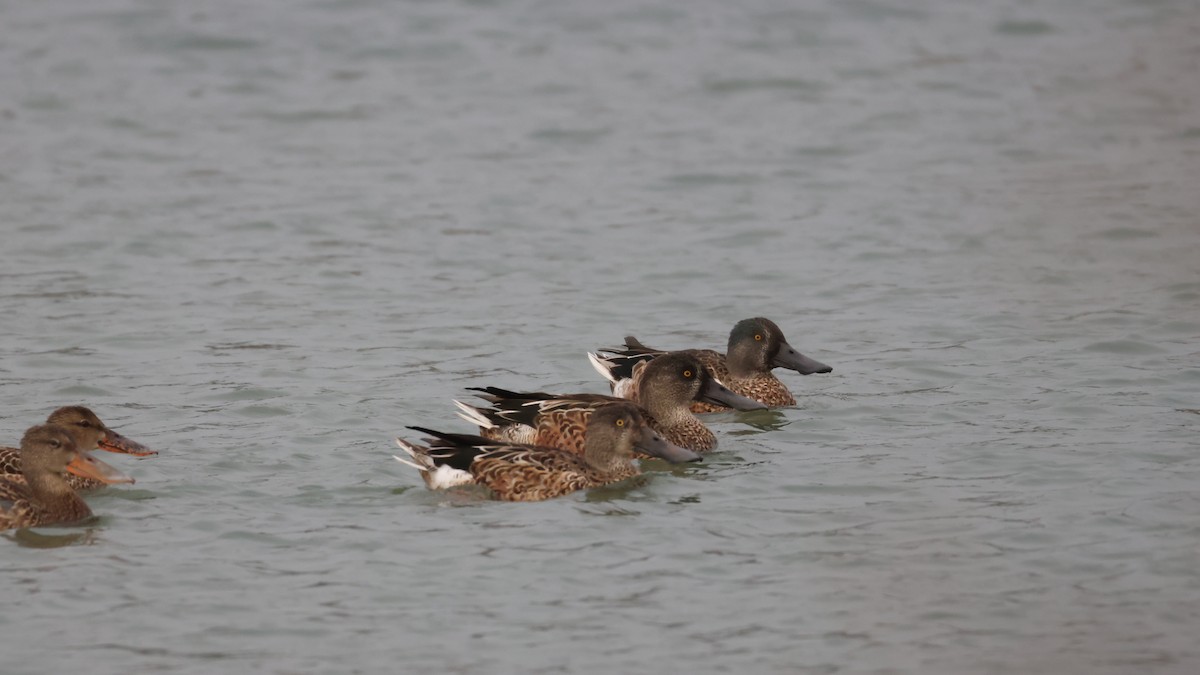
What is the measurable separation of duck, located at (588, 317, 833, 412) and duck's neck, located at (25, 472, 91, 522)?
4060 millimetres

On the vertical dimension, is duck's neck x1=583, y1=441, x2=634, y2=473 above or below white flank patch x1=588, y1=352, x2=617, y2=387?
below

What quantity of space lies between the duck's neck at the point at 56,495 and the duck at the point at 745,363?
4060 millimetres

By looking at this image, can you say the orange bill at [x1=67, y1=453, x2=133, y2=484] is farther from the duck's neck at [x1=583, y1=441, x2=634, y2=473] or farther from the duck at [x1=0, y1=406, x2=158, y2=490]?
the duck's neck at [x1=583, y1=441, x2=634, y2=473]

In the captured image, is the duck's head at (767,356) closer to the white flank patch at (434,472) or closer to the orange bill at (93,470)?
the white flank patch at (434,472)

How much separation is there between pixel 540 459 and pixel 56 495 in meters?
2.71

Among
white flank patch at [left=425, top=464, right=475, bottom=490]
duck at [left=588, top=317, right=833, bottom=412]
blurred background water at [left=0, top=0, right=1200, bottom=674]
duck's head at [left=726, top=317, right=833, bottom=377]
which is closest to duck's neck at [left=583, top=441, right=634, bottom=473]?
blurred background water at [left=0, top=0, right=1200, bottom=674]

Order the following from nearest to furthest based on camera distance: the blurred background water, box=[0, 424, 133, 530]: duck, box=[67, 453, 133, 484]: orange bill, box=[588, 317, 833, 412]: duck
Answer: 1. the blurred background water
2. box=[0, 424, 133, 530]: duck
3. box=[67, 453, 133, 484]: orange bill
4. box=[588, 317, 833, 412]: duck

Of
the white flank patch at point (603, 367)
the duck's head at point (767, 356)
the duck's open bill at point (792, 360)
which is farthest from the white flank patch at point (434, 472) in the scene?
the duck's open bill at point (792, 360)

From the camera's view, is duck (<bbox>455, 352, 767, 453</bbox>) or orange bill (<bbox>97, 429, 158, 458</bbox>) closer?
orange bill (<bbox>97, 429, 158, 458</bbox>)

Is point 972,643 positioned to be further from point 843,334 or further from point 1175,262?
point 1175,262

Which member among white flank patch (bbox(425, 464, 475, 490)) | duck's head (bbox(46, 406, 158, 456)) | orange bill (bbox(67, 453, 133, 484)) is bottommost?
white flank patch (bbox(425, 464, 475, 490))

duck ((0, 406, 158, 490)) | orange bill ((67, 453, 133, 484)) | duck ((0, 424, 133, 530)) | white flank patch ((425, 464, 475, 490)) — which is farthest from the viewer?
duck ((0, 406, 158, 490))

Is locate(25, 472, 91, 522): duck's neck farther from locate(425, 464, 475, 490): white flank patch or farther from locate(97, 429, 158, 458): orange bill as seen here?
locate(425, 464, 475, 490): white flank patch

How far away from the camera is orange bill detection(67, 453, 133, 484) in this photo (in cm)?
998
